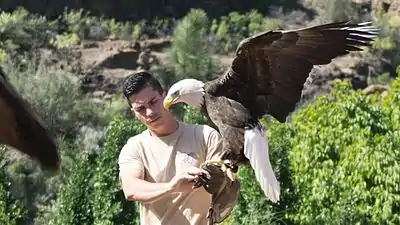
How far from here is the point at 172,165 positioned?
393 centimetres

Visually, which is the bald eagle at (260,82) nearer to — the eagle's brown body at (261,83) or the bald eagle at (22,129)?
the eagle's brown body at (261,83)

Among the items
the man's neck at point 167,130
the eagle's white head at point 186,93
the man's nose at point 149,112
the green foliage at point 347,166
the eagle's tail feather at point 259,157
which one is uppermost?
the man's nose at point 149,112

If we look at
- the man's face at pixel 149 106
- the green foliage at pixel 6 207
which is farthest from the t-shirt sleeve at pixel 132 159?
the green foliage at pixel 6 207

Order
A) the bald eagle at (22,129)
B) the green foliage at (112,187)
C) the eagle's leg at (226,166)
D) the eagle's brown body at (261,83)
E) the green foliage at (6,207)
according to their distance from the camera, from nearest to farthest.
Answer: the bald eagle at (22,129) → the eagle's leg at (226,166) → the eagle's brown body at (261,83) → the green foliage at (6,207) → the green foliage at (112,187)

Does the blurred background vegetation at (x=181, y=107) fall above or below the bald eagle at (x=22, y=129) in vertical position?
below

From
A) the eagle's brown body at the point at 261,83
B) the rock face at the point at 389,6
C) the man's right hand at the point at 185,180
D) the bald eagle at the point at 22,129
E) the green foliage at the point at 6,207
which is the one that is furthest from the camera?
the rock face at the point at 389,6

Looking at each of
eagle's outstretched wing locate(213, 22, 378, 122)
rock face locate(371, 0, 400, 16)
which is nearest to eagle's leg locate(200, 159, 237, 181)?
eagle's outstretched wing locate(213, 22, 378, 122)

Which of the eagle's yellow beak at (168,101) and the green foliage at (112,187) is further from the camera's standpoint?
the green foliage at (112,187)

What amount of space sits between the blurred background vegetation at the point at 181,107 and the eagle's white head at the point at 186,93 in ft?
1.88

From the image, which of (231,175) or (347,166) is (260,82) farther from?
(347,166)

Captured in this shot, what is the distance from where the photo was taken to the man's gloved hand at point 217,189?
365 centimetres

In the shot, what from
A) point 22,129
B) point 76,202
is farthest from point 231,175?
point 76,202

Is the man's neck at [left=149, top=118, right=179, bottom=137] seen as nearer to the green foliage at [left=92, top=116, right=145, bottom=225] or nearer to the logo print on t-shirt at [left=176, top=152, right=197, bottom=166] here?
the logo print on t-shirt at [left=176, top=152, right=197, bottom=166]

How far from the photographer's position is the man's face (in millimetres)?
3879
